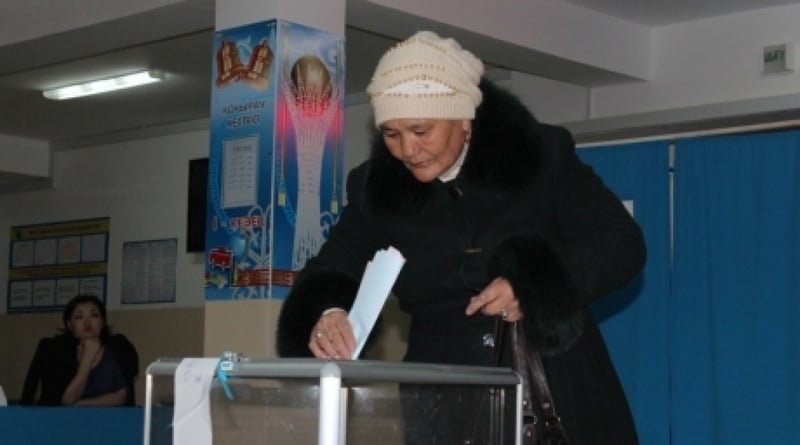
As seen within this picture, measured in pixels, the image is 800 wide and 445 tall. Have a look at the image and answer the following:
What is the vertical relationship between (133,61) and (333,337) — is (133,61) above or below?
above

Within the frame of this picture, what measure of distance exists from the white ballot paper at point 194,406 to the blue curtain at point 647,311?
4538 millimetres

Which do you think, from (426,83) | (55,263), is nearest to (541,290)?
(426,83)

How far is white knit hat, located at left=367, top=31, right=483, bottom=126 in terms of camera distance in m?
2.10

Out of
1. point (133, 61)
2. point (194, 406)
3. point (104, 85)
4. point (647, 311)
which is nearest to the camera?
point (194, 406)

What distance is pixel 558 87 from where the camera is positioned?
22.7 feet

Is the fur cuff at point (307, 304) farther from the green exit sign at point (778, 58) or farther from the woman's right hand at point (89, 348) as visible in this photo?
the woman's right hand at point (89, 348)

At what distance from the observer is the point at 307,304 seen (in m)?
2.20

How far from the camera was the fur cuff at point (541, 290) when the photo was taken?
6.53 ft

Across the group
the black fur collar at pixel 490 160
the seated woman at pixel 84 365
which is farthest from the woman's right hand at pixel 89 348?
the black fur collar at pixel 490 160

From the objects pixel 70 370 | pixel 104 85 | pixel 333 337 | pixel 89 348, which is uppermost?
pixel 104 85

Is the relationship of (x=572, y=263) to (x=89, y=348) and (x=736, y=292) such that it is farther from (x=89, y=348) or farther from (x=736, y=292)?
(x=89, y=348)

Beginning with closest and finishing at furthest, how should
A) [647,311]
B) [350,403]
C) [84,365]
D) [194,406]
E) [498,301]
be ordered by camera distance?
[350,403] → [194,406] → [498,301] → [647,311] → [84,365]

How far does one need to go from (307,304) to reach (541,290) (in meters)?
0.42

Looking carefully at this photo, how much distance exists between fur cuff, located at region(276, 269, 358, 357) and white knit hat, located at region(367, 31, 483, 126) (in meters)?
0.28
